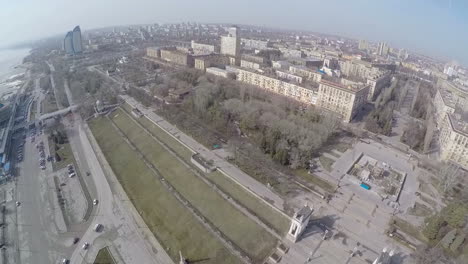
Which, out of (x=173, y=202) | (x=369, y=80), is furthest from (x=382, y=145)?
(x=173, y=202)

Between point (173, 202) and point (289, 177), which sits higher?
point (289, 177)

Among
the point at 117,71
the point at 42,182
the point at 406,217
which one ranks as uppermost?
the point at 117,71

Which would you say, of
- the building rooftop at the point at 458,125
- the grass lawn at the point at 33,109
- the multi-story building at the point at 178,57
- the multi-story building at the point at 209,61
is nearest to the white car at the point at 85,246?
the grass lawn at the point at 33,109

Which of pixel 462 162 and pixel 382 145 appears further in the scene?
pixel 382 145

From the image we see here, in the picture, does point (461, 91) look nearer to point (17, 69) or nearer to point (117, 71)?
point (117, 71)

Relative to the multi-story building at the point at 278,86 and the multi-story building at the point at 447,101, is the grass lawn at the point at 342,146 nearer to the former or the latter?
the multi-story building at the point at 278,86

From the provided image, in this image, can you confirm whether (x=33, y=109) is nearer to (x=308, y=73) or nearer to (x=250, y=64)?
(x=250, y=64)
